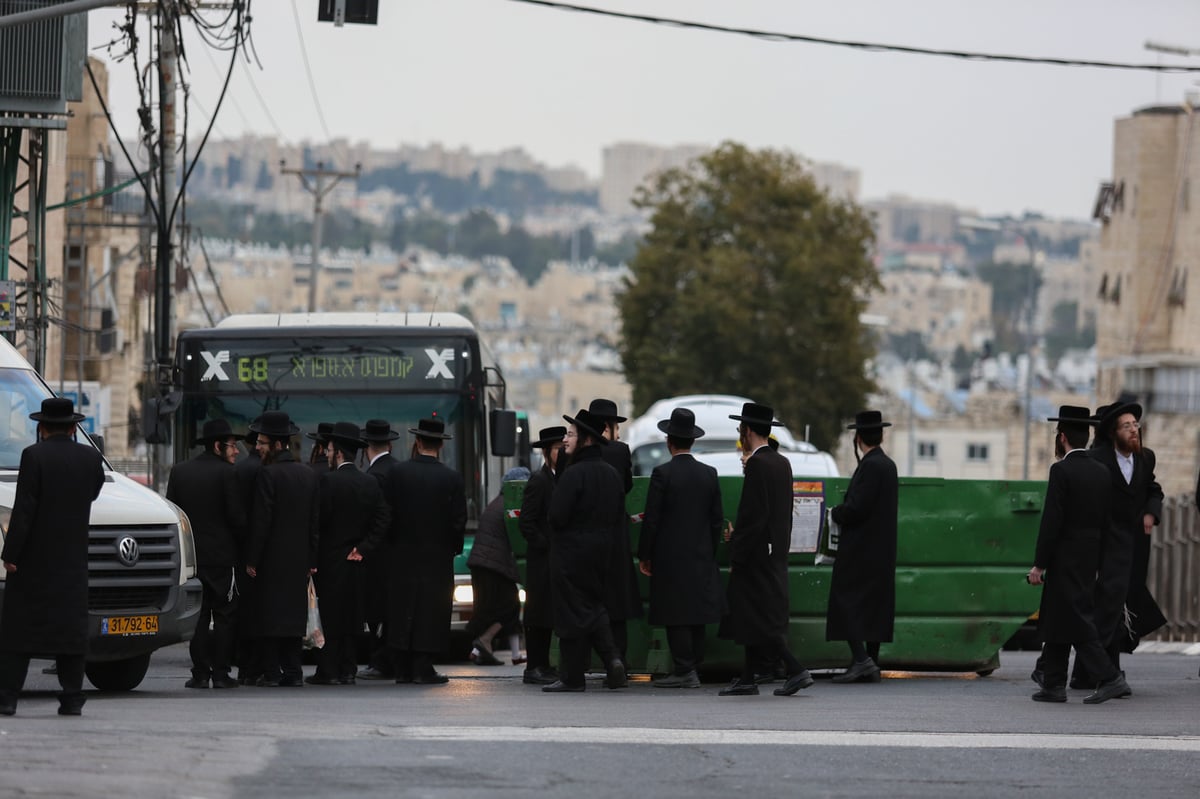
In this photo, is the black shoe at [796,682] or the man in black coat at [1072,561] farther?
the black shoe at [796,682]

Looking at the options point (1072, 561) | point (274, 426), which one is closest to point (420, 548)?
point (274, 426)

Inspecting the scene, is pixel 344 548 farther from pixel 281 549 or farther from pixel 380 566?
pixel 281 549

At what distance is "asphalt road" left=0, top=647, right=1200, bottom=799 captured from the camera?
9.98m

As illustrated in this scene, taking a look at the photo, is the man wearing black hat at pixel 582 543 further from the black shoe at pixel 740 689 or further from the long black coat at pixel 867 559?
the long black coat at pixel 867 559

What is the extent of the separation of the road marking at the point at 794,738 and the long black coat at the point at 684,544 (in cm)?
243

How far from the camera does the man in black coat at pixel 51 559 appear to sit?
12391 mm

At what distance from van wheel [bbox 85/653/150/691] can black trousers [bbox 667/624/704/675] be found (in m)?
3.50

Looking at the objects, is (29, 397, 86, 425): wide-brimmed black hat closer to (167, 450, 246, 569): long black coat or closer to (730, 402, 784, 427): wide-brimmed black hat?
(167, 450, 246, 569): long black coat

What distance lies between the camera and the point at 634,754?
1105 centimetres

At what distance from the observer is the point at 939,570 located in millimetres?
15812

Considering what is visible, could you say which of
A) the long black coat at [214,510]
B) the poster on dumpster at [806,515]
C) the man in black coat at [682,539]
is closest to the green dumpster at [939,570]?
the poster on dumpster at [806,515]

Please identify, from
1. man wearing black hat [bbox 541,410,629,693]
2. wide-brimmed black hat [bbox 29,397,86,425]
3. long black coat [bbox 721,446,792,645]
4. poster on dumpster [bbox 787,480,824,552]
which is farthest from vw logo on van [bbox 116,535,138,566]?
poster on dumpster [bbox 787,480,824,552]

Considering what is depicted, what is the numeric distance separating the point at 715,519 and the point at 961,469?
4041 inches

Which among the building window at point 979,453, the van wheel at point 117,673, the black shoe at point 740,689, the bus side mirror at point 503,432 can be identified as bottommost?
the building window at point 979,453
